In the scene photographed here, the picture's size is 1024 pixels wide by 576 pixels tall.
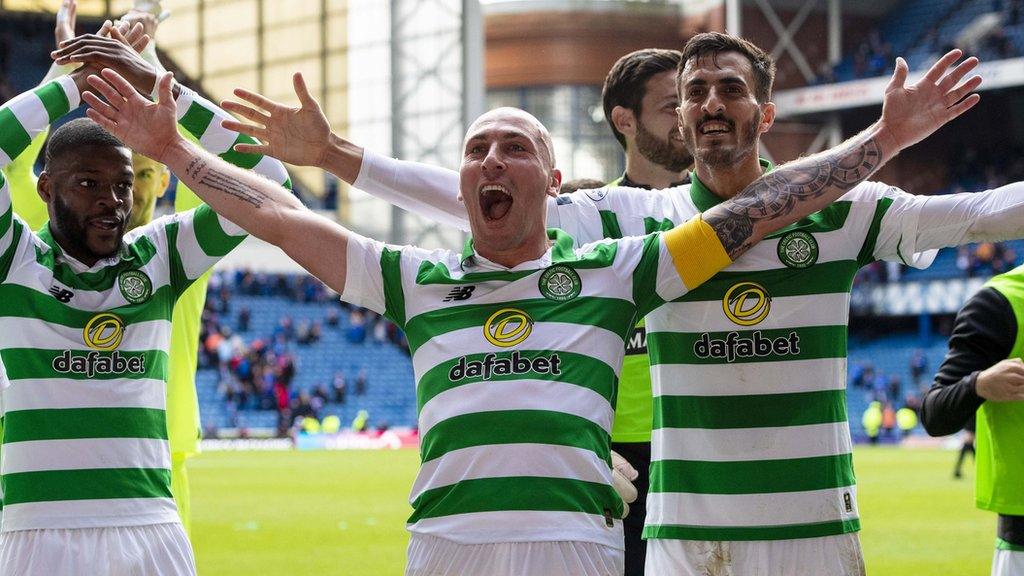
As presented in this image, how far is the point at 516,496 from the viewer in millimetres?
3129

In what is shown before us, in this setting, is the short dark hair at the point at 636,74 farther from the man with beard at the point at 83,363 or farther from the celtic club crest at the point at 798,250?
the man with beard at the point at 83,363

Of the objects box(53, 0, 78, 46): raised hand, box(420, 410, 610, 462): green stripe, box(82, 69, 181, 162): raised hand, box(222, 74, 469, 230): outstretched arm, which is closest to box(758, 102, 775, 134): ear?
box(222, 74, 469, 230): outstretched arm

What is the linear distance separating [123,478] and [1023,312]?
9.13 ft

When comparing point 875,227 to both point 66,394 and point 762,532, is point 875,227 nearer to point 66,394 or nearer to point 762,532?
point 762,532

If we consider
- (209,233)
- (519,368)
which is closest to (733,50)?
(519,368)

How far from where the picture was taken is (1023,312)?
152 inches

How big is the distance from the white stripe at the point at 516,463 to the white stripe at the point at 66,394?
4.02 ft

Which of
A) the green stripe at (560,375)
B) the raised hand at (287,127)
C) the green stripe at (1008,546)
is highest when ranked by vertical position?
the raised hand at (287,127)

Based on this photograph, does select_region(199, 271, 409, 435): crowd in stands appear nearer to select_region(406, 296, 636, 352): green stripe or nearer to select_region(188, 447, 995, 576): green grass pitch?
select_region(188, 447, 995, 576): green grass pitch

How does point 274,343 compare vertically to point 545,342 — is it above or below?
above

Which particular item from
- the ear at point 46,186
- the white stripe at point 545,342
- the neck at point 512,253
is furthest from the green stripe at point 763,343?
the ear at point 46,186

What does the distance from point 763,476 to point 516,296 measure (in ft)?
2.71

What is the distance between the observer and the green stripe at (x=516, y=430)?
10.4ft

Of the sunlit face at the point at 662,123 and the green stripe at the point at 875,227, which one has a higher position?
the sunlit face at the point at 662,123
